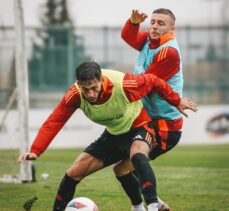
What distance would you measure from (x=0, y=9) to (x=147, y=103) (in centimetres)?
574

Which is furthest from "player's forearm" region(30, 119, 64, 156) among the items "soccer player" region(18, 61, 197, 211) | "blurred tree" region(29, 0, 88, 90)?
"blurred tree" region(29, 0, 88, 90)

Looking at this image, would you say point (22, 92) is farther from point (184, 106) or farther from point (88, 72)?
point (88, 72)

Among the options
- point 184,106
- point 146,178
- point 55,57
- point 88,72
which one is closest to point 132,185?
point 146,178

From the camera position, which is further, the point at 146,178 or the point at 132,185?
the point at 132,185

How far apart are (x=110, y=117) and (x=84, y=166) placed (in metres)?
0.63

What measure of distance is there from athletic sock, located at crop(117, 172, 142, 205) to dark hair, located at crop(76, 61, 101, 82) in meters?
1.43

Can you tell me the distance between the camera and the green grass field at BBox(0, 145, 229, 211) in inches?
372

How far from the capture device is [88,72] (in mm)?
7168

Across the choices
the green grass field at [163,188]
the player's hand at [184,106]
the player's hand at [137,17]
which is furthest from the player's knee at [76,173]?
the player's hand at [137,17]

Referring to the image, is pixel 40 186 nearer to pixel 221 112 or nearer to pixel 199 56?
pixel 221 112

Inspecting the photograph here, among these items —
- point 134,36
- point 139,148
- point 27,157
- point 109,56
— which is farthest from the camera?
point 109,56

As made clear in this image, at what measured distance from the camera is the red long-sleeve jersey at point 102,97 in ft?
24.4

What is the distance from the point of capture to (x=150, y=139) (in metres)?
7.71

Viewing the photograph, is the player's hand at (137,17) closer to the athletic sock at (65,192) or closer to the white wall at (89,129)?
the athletic sock at (65,192)
